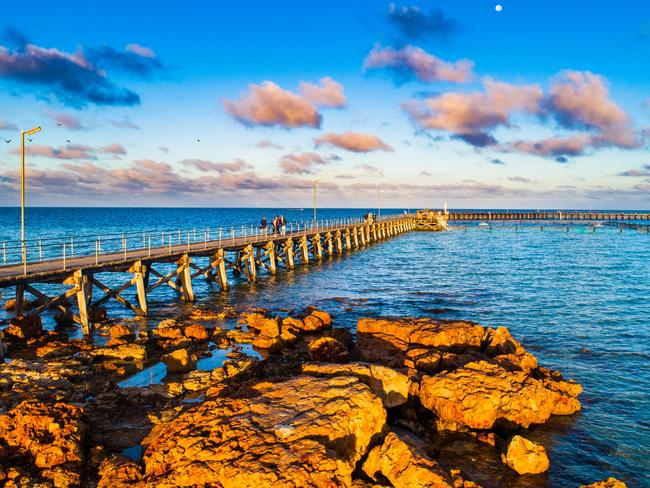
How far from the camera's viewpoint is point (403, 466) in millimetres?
7438

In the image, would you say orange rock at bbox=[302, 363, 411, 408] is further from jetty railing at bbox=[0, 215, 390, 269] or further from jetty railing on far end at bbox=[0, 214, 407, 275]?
jetty railing on far end at bbox=[0, 214, 407, 275]

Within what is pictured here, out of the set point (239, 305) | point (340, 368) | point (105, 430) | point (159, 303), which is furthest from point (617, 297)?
point (105, 430)

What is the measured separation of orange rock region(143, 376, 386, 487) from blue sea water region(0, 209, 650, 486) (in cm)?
364

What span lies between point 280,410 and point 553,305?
68.7 ft

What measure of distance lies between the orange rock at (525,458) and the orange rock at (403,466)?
6.03 feet

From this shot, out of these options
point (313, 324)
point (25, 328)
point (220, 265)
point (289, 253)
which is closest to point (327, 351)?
point (313, 324)

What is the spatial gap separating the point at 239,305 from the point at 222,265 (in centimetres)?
503

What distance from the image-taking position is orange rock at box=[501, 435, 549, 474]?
334 inches

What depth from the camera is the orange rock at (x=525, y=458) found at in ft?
27.9

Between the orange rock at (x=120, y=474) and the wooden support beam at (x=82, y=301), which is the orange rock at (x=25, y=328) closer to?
the wooden support beam at (x=82, y=301)

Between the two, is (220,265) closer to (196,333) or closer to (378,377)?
(196,333)

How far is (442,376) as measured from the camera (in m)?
10.8

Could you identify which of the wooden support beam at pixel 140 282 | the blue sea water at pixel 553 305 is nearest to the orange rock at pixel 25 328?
the wooden support beam at pixel 140 282

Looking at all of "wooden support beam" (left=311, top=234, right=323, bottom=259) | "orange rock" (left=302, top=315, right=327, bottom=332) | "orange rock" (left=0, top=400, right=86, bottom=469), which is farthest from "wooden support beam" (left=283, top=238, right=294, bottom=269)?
"orange rock" (left=0, top=400, right=86, bottom=469)
